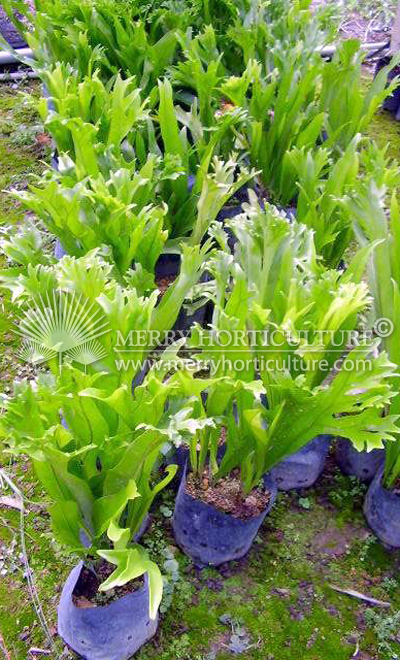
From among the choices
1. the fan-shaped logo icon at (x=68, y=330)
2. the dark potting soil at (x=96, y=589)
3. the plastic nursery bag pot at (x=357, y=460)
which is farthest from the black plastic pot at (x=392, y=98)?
the dark potting soil at (x=96, y=589)

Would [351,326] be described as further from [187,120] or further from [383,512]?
[187,120]

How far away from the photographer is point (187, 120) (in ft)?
7.59

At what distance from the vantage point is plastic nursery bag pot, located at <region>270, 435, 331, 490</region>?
5.83ft

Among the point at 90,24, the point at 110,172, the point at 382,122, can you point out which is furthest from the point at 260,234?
the point at 382,122

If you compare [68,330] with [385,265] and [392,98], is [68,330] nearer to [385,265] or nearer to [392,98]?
[385,265]

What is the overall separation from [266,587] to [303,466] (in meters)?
0.34

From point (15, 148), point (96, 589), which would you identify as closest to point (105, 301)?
point (96, 589)

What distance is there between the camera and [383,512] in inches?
67.2

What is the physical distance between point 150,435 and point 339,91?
188 centimetres

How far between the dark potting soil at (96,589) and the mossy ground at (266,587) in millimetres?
210

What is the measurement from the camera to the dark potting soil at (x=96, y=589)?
4.45 ft

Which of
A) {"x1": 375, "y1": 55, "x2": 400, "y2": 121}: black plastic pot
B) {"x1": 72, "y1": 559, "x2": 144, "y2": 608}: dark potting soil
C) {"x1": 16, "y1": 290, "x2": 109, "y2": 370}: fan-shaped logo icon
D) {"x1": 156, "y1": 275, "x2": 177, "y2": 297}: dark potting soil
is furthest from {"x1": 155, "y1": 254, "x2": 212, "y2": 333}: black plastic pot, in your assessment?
{"x1": 375, "y1": 55, "x2": 400, "y2": 121}: black plastic pot

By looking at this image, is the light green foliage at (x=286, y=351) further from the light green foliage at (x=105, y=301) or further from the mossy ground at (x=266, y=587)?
the mossy ground at (x=266, y=587)

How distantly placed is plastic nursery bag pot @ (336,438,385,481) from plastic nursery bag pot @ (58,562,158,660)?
2.52 ft
